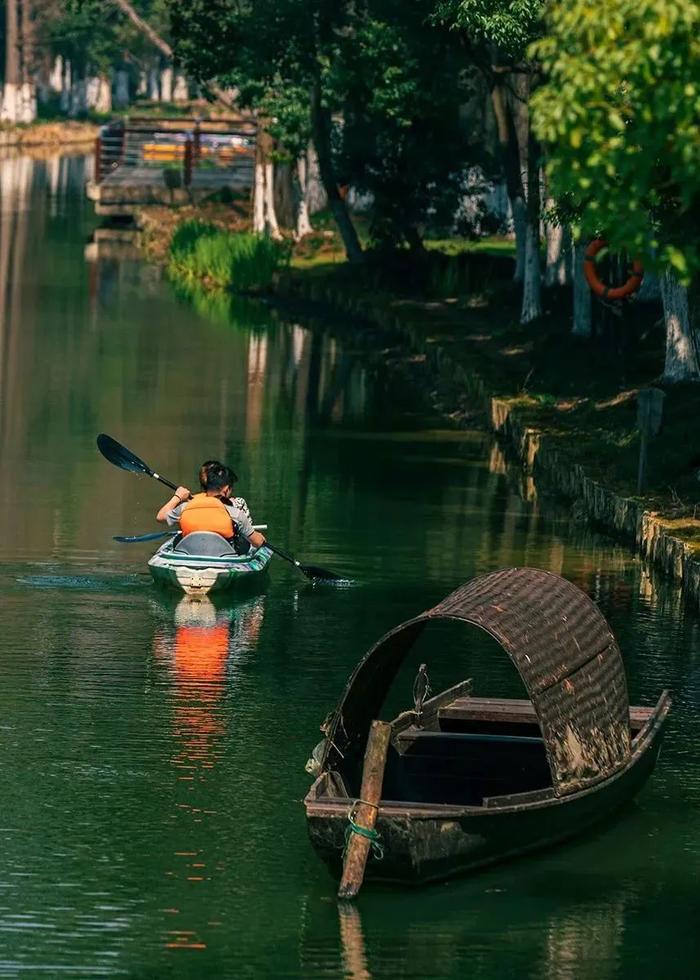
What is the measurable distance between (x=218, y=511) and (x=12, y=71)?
11697cm

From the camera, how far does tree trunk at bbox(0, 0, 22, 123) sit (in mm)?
134125

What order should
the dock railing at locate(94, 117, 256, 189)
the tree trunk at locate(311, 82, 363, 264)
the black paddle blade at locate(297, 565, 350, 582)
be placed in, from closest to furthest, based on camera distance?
the black paddle blade at locate(297, 565, 350, 582), the tree trunk at locate(311, 82, 363, 264), the dock railing at locate(94, 117, 256, 189)

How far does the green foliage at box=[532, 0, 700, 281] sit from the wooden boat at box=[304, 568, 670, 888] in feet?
12.3

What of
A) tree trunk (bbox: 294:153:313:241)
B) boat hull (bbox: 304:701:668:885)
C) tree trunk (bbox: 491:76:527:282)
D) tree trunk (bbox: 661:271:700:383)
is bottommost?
boat hull (bbox: 304:701:668:885)

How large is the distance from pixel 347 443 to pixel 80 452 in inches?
164

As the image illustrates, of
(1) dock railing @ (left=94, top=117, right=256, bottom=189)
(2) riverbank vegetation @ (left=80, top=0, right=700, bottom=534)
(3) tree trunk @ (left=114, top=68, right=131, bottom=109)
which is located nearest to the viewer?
(2) riverbank vegetation @ (left=80, top=0, right=700, bottom=534)

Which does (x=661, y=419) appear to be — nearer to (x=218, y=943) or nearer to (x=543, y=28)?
(x=543, y=28)

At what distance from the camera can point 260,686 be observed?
19.4m

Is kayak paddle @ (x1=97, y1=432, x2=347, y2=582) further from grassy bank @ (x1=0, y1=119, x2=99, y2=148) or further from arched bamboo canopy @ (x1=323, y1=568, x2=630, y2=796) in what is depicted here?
grassy bank @ (x1=0, y1=119, x2=99, y2=148)

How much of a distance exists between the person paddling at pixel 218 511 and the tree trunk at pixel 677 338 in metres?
8.95

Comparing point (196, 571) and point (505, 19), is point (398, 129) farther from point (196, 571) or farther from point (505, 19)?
point (196, 571)

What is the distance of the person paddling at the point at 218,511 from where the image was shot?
22359 mm

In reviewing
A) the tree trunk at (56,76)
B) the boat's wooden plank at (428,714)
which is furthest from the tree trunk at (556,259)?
the tree trunk at (56,76)

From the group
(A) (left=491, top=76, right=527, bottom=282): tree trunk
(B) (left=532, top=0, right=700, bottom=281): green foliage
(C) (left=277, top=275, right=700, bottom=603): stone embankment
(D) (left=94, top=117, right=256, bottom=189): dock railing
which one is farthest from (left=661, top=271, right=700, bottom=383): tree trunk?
(D) (left=94, top=117, right=256, bottom=189): dock railing
